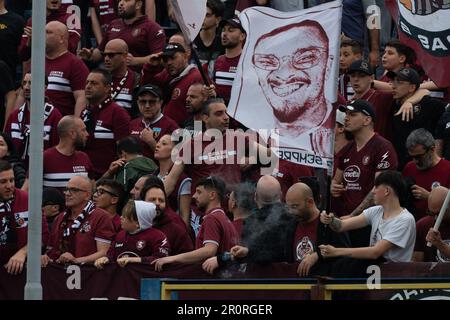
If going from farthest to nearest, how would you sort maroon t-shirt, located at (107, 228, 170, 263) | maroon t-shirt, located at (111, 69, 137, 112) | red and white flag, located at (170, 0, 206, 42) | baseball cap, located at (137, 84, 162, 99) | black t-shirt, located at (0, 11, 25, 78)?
1. black t-shirt, located at (0, 11, 25, 78)
2. maroon t-shirt, located at (111, 69, 137, 112)
3. baseball cap, located at (137, 84, 162, 99)
4. red and white flag, located at (170, 0, 206, 42)
5. maroon t-shirt, located at (107, 228, 170, 263)

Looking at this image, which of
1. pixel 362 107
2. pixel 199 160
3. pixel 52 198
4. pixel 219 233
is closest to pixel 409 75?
pixel 362 107

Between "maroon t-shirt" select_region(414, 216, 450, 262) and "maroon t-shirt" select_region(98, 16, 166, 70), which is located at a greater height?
"maroon t-shirt" select_region(98, 16, 166, 70)

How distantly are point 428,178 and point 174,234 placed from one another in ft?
8.02

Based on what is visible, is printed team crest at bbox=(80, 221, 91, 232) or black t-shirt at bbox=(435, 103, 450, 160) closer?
printed team crest at bbox=(80, 221, 91, 232)

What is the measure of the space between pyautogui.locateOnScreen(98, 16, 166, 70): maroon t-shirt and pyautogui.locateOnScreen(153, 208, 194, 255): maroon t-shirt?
462cm

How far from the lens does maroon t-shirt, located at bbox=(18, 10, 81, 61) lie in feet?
64.6

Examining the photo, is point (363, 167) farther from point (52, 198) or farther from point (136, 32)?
point (136, 32)

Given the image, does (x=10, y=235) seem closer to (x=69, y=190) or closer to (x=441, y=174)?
(x=69, y=190)

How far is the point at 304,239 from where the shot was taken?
13672 millimetres

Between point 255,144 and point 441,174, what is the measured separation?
1983mm

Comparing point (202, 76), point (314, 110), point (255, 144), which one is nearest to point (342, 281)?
point (314, 110)

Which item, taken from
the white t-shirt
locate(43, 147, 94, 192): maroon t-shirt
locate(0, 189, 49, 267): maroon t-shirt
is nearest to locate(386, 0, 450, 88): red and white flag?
the white t-shirt

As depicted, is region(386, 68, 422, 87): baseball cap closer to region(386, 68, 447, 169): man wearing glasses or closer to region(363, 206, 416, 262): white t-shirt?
region(386, 68, 447, 169): man wearing glasses

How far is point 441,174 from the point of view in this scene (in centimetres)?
1470
